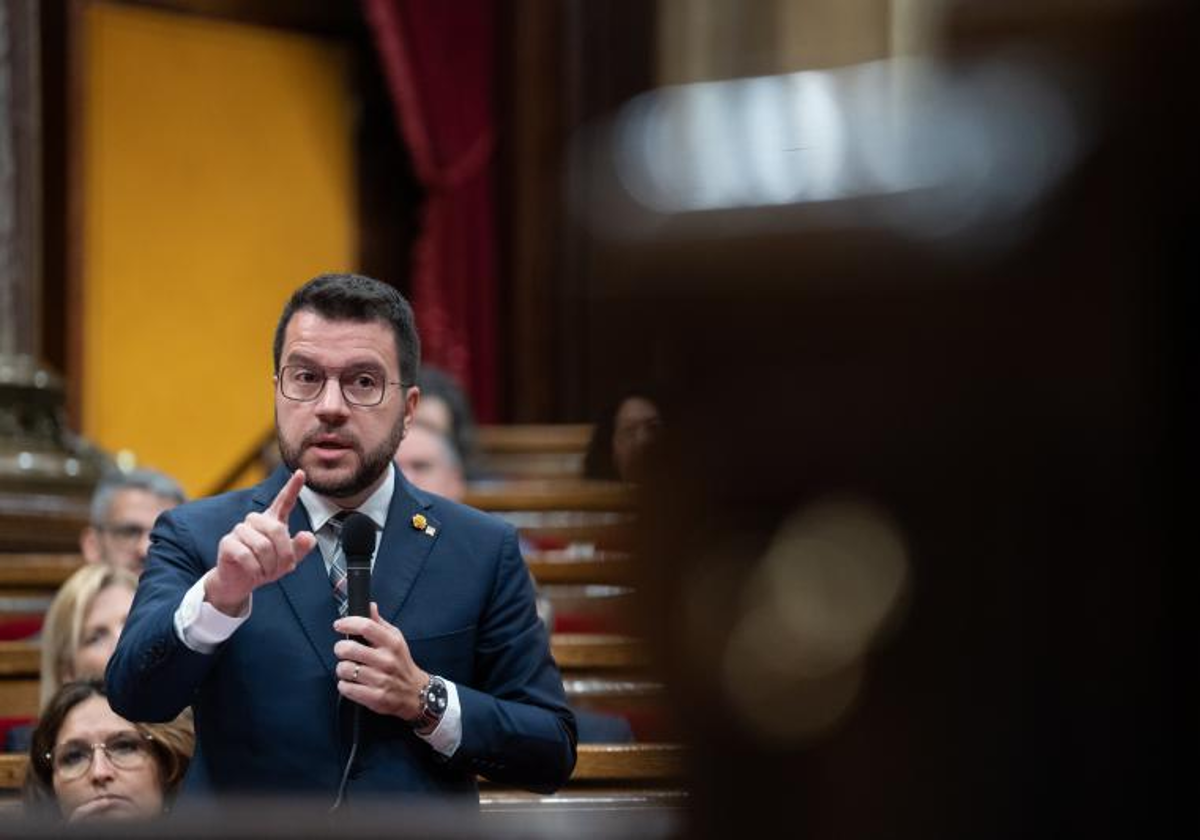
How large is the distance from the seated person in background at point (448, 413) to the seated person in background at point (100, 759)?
4.29ft

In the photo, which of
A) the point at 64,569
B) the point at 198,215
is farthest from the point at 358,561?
the point at 198,215

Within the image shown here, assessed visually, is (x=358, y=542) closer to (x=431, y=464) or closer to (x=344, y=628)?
(x=344, y=628)

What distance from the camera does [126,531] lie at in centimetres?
306

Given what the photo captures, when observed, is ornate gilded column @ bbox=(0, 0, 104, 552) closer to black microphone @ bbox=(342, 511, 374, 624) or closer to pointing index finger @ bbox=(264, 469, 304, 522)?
black microphone @ bbox=(342, 511, 374, 624)

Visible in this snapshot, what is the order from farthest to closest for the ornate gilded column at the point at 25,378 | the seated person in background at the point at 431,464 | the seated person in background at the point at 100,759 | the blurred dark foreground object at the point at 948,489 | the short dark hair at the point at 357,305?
the ornate gilded column at the point at 25,378 < the seated person in background at the point at 431,464 < the seated person in background at the point at 100,759 < the short dark hair at the point at 357,305 < the blurred dark foreground object at the point at 948,489

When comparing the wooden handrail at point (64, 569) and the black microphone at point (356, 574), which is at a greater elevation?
the black microphone at point (356, 574)

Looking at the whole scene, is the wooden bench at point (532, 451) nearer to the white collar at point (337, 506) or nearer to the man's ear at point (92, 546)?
the man's ear at point (92, 546)

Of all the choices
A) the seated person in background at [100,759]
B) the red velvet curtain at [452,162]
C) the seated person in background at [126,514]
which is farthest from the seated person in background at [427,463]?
the red velvet curtain at [452,162]

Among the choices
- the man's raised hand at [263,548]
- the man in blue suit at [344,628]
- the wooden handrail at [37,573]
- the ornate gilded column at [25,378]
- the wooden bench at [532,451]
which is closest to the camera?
the man's raised hand at [263,548]

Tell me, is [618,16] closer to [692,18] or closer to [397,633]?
[397,633]

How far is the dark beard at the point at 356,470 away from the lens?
56.2 inches

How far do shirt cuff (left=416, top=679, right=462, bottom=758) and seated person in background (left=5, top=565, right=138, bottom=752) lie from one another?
1.13 metres

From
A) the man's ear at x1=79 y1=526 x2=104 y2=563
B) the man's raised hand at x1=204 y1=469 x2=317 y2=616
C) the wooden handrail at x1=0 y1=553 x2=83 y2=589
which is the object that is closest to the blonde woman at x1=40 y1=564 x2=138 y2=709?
the man's ear at x1=79 y1=526 x2=104 y2=563

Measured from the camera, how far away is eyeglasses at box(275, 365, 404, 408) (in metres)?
1.43
